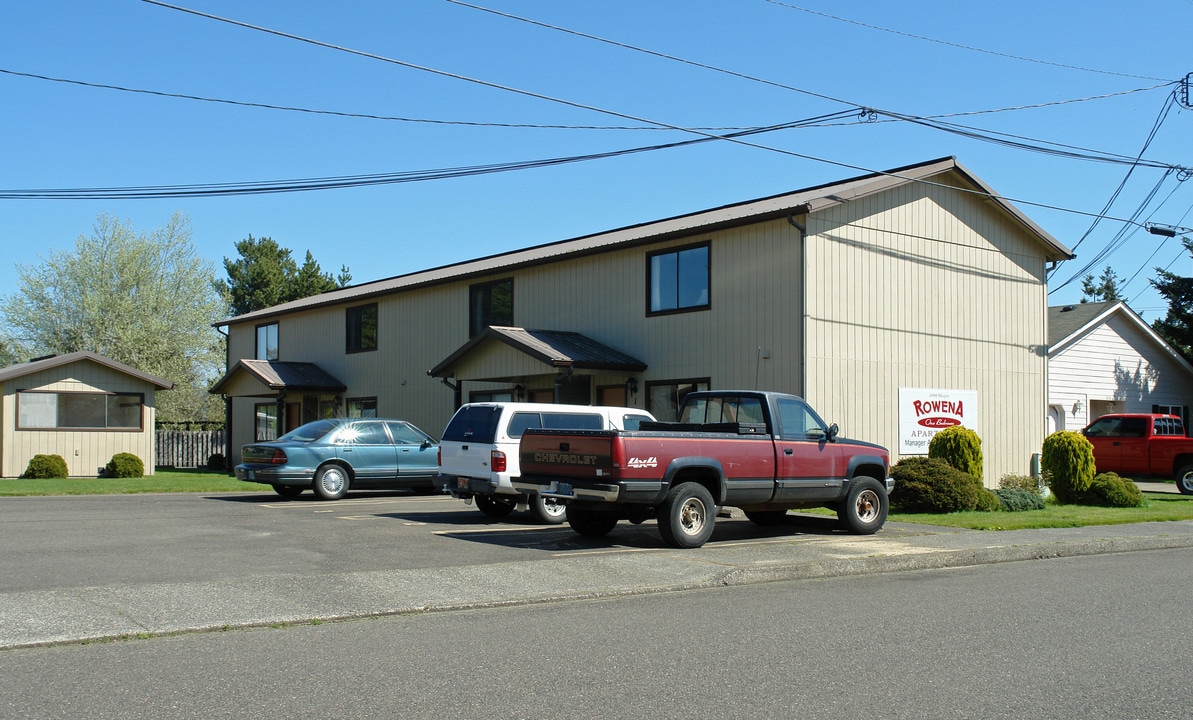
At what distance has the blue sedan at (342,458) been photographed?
20.6 m

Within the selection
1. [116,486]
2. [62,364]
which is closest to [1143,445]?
[116,486]

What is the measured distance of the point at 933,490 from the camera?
18.9 m

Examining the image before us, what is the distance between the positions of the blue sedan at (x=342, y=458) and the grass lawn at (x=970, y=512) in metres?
4.14

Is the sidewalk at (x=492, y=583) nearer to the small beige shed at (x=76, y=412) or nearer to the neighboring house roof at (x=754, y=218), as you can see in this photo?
the neighboring house roof at (x=754, y=218)

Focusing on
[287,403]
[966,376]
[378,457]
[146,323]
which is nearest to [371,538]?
[378,457]

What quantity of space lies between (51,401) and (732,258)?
68.7 feet

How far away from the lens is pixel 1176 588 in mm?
10992

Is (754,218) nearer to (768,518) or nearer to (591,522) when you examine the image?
(768,518)

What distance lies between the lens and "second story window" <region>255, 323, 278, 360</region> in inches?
1620

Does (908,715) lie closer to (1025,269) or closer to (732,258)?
(732,258)

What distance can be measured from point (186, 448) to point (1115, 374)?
3341 centimetres

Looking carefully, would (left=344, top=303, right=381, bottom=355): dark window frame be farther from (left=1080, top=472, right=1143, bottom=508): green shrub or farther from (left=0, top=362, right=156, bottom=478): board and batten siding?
(left=1080, top=472, right=1143, bottom=508): green shrub

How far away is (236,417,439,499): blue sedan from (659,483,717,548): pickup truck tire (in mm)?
7913

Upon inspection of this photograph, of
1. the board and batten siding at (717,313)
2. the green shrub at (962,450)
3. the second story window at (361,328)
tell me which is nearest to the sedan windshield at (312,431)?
the board and batten siding at (717,313)
